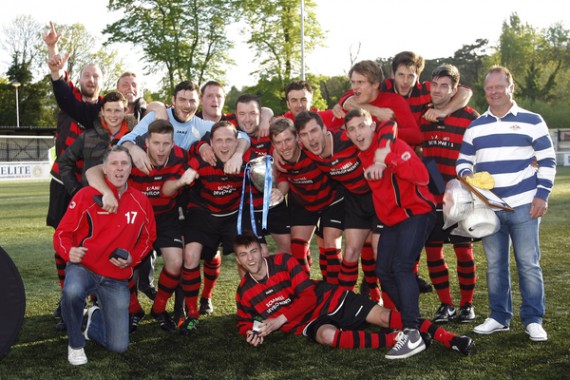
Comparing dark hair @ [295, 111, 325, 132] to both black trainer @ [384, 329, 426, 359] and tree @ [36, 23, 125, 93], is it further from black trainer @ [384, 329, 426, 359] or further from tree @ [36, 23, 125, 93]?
tree @ [36, 23, 125, 93]

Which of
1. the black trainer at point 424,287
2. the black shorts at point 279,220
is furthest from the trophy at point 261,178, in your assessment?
the black trainer at point 424,287

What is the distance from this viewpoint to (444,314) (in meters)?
4.56

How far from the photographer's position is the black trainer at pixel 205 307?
5.00 m

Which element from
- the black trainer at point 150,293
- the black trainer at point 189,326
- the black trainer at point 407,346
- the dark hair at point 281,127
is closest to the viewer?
the black trainer at point 407,346

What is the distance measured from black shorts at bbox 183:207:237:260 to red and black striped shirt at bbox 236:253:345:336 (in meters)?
0.72

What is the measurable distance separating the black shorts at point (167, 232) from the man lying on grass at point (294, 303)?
744 millimetres

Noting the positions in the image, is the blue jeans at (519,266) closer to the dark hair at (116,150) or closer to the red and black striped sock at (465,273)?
the red and black striped sock at (465,273)

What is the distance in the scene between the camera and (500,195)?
416 cm

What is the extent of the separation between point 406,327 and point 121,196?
2.10 m

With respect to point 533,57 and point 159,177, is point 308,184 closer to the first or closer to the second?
point 159,177

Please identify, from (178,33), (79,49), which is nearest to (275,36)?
(178,33)

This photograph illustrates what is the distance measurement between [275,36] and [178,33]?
430 centimetres

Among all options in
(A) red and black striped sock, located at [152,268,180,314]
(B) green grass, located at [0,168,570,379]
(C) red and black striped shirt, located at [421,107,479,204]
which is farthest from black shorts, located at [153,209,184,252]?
(C) red and black striped shirt, located at [421,107,479,204]

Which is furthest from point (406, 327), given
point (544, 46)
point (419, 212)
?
point (544, 46)
